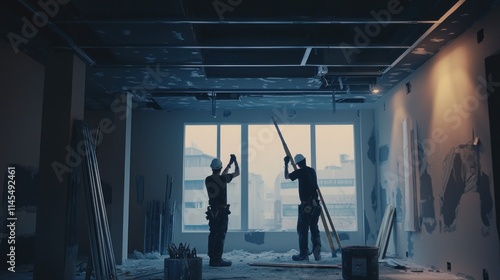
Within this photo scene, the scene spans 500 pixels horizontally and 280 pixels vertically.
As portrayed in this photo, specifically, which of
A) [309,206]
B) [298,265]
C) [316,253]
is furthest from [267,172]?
[298,265]

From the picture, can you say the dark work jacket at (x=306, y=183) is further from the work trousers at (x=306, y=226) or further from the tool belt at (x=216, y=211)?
the tool belt at (x=216, y=211)

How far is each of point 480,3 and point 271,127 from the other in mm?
4967

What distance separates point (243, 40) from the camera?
5.24 metres

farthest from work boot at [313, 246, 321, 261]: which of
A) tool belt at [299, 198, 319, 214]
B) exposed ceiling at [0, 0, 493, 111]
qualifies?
exposed ceiling at [0, 0, 493, 111]

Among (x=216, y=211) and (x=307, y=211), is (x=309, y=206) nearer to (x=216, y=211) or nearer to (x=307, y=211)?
(x=307, y=211)

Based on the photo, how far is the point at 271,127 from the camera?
8.65 meters

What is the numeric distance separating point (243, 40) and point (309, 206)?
2795mm

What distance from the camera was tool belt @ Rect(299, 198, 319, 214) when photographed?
679cm

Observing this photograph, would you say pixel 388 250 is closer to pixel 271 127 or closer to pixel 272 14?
pixel 271 127

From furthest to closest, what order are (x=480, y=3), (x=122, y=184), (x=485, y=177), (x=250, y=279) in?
(x=122, y=184), (x=250, y=279), (x=485, y=177), (x=480, y=3)

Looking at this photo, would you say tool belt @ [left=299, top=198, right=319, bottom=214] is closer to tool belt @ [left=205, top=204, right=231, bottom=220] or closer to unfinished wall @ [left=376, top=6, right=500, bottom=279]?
tool belt @ [left=205, top=204, right=231, bottom=220]

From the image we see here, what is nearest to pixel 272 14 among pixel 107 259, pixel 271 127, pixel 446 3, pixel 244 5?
pixel 244 5

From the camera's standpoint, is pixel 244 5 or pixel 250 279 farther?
pixel 250 279

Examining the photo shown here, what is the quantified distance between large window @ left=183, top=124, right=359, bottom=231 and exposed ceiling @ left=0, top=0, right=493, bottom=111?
5.06 ft
